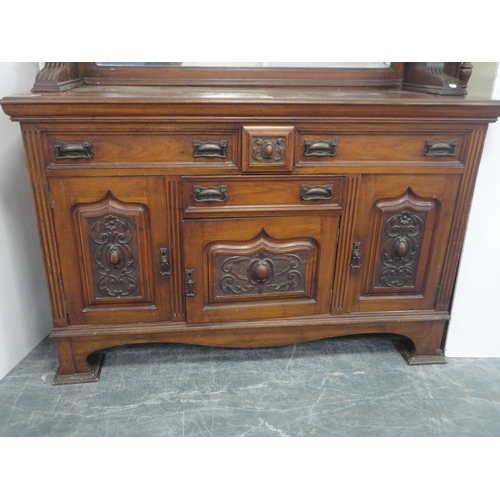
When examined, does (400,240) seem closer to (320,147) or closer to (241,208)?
(320,147)

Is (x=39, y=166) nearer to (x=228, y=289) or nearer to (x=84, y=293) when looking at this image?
(x=84, y=293)

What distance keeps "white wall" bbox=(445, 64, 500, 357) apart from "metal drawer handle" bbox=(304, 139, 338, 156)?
0.64 metres

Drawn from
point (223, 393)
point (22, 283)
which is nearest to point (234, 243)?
point (223, 393)

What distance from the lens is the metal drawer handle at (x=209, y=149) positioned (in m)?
1.48

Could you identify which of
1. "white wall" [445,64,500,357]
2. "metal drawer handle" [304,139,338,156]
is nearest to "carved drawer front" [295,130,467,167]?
"metal drawer handle" [304,139,338,156]

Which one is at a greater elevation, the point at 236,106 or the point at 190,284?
the point at 236,106

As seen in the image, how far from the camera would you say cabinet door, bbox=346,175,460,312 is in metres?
1.63

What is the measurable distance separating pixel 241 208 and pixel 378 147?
1.74 feet

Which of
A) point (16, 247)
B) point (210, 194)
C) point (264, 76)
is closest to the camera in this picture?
point (210, 194)

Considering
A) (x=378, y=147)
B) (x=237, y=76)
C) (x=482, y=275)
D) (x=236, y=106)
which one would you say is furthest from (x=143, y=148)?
(x=482, y=275)

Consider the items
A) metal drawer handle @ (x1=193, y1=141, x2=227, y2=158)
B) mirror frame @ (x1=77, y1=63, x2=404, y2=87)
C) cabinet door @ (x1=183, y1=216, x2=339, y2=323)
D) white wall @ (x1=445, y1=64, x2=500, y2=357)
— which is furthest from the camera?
mirror frame @ (x1=77, y1=63, x2=404, y2=87)

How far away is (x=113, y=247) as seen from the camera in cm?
159

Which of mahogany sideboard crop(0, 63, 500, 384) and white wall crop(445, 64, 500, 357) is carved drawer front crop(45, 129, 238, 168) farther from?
white wall crop(445, 64, 500, 357)
